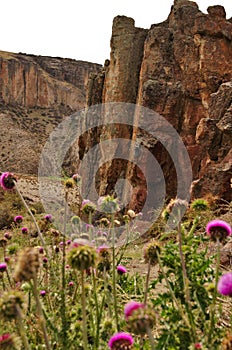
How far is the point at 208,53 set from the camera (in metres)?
18.7

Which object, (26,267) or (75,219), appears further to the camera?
(75,219)

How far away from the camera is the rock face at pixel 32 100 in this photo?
223 ft

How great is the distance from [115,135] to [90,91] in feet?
27.7

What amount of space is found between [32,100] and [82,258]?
283 ft

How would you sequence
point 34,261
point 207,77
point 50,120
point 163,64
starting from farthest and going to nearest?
1. point 50,120
2. point 163,64
3. point 207,77
4. point 34,261

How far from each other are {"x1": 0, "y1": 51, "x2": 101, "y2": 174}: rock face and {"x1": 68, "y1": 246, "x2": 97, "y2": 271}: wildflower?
62.9m

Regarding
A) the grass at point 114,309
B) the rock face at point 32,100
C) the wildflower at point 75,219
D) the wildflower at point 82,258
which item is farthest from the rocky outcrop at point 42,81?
the wildflower at point 82,258

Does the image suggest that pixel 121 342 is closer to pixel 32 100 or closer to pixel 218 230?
pixel 218 230

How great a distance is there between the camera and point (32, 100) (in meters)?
84.1

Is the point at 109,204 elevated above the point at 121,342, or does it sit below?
above

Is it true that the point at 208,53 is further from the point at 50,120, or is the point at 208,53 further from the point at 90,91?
the point at 50,120

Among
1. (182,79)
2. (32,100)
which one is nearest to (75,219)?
(182,79)

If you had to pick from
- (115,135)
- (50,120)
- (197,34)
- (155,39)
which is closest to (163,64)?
(155,39)

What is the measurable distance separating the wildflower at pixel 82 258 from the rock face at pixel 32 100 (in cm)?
6287
